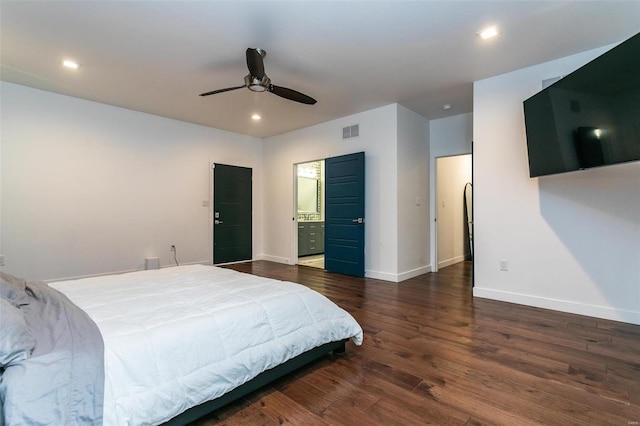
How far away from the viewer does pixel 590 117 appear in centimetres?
263

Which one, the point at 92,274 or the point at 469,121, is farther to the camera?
the point at 469,121

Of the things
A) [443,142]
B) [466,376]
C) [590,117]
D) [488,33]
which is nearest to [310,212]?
[443,142]

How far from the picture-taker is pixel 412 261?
525 cm

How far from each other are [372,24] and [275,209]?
4639 mm

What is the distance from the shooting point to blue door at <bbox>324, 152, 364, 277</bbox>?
5207 mm

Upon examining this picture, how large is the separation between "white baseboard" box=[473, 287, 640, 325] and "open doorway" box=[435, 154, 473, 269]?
1.92 meters

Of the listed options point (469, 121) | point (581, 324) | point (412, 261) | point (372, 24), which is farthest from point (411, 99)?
point (581, 324)

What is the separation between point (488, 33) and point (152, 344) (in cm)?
369

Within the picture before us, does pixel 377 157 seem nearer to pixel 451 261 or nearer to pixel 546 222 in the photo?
pixel 546 222

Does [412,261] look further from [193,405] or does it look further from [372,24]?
[193,405]

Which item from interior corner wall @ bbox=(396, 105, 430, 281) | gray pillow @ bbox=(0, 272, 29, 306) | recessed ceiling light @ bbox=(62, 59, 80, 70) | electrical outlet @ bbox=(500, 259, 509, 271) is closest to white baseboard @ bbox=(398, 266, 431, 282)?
interior corner wall @ bbox=(396, 105, 430, 281)

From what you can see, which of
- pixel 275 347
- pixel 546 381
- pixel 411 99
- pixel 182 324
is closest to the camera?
pixel 182 324

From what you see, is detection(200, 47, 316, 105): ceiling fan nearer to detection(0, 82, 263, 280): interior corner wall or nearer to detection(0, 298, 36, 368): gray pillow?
detection(0, 298, 36, 368): gray pillow

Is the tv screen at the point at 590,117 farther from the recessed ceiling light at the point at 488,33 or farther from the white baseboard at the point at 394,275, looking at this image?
the white baseboard at the point at 394,275
